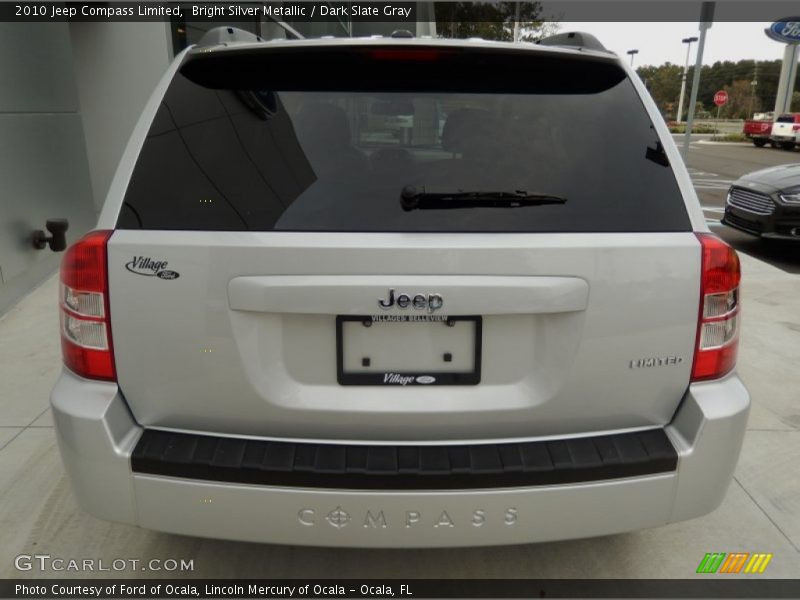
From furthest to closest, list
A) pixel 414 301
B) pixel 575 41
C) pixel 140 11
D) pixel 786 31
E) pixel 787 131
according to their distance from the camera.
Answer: pixel 786 31 < pixel 787 131 < pixel 140 11 < pixel 575 41 < pixel 414 301

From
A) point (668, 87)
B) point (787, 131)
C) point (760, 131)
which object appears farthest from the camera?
point (668, 87)

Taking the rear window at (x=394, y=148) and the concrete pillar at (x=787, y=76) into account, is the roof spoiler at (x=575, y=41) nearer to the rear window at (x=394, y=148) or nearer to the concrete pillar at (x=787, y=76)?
the rear window at (x=394, y=148)

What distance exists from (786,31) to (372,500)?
4330 centimetres

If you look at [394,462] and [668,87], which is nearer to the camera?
[394,462]

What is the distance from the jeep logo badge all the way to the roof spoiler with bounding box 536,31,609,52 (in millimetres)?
1131

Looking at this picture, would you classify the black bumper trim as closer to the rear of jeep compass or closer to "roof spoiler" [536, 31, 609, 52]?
the rear of jeep compass

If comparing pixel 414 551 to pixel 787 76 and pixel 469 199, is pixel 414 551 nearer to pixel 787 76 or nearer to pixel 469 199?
pixel 469 199

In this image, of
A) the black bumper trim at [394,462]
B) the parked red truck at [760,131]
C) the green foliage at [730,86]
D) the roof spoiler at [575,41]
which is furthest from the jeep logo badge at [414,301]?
the green foliage at [730,86]

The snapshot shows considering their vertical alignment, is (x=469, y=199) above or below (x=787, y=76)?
below

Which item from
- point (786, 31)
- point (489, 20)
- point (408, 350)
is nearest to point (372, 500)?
point (408, 350)

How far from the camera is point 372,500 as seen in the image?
5.93 ft

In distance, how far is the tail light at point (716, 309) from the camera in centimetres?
187

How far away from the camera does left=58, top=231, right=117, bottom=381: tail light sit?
1.82 m

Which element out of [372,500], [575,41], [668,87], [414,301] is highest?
[668,87]
